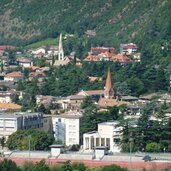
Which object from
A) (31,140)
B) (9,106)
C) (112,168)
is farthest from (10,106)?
(112,168)

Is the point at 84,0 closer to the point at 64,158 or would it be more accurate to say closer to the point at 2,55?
the point at 2,55

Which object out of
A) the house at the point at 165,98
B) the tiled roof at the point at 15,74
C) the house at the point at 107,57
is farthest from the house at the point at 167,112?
the house at the point at 107,57

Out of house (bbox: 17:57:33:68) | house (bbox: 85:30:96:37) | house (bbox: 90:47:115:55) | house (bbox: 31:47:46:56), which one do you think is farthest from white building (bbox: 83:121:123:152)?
house (bbox: 85:30:96:37)

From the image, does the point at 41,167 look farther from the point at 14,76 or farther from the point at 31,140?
the point at 14,76

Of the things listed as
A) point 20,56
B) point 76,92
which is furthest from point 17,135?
point 20,56

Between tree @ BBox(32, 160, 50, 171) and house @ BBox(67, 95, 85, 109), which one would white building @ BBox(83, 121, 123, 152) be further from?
tree @ BBox(32, 160, 50, 171)

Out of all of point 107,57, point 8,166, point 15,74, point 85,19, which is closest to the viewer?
point 8,166
